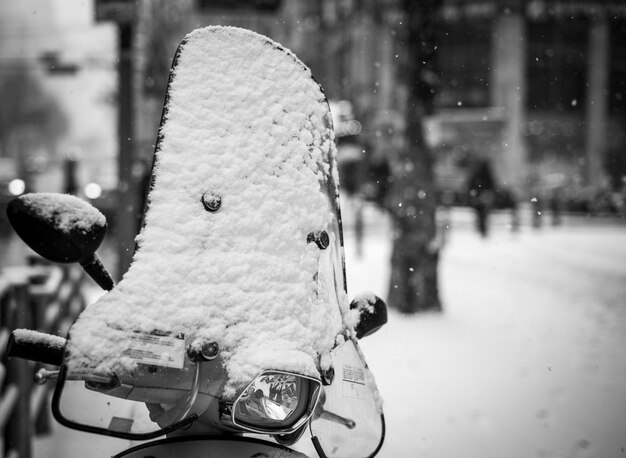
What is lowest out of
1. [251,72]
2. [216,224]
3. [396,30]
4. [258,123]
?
[216,224]

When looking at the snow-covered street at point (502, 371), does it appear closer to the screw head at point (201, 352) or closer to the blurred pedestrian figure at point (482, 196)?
the screw head at point (201, 352)

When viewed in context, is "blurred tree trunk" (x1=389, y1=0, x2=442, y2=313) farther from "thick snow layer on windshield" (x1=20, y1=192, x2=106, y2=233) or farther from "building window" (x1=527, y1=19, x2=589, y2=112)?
"building window" (x1=527, y1=19, x2=589, y2=112)

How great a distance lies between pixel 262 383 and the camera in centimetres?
139

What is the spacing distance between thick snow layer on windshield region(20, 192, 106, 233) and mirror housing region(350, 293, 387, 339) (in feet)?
2.37

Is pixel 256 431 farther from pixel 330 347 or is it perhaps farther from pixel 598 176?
pixel 598 176

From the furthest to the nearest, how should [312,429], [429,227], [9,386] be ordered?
[429,227] → [9,386] → [312,429]

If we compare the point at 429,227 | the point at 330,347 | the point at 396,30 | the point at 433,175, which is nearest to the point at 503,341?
the point at 429,227

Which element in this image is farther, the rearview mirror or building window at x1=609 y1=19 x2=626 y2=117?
building window at x1=609 y1=19 x2=626 y2=117

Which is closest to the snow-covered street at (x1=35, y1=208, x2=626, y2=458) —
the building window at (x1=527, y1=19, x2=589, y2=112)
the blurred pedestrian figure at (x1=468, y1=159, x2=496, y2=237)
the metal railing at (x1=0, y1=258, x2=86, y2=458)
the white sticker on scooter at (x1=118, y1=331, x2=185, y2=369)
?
the metal railing at (x1=0, y1=258, x2=86, y2=458)

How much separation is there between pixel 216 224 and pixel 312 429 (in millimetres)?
627

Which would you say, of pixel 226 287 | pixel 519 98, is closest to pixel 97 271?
pixel 226 287

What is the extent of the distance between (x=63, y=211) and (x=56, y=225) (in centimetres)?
4

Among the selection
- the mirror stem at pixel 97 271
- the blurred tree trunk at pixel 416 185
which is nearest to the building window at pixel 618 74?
the blurred tree trunk at pixel 416 185

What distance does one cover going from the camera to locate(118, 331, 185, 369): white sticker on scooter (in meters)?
1.25
